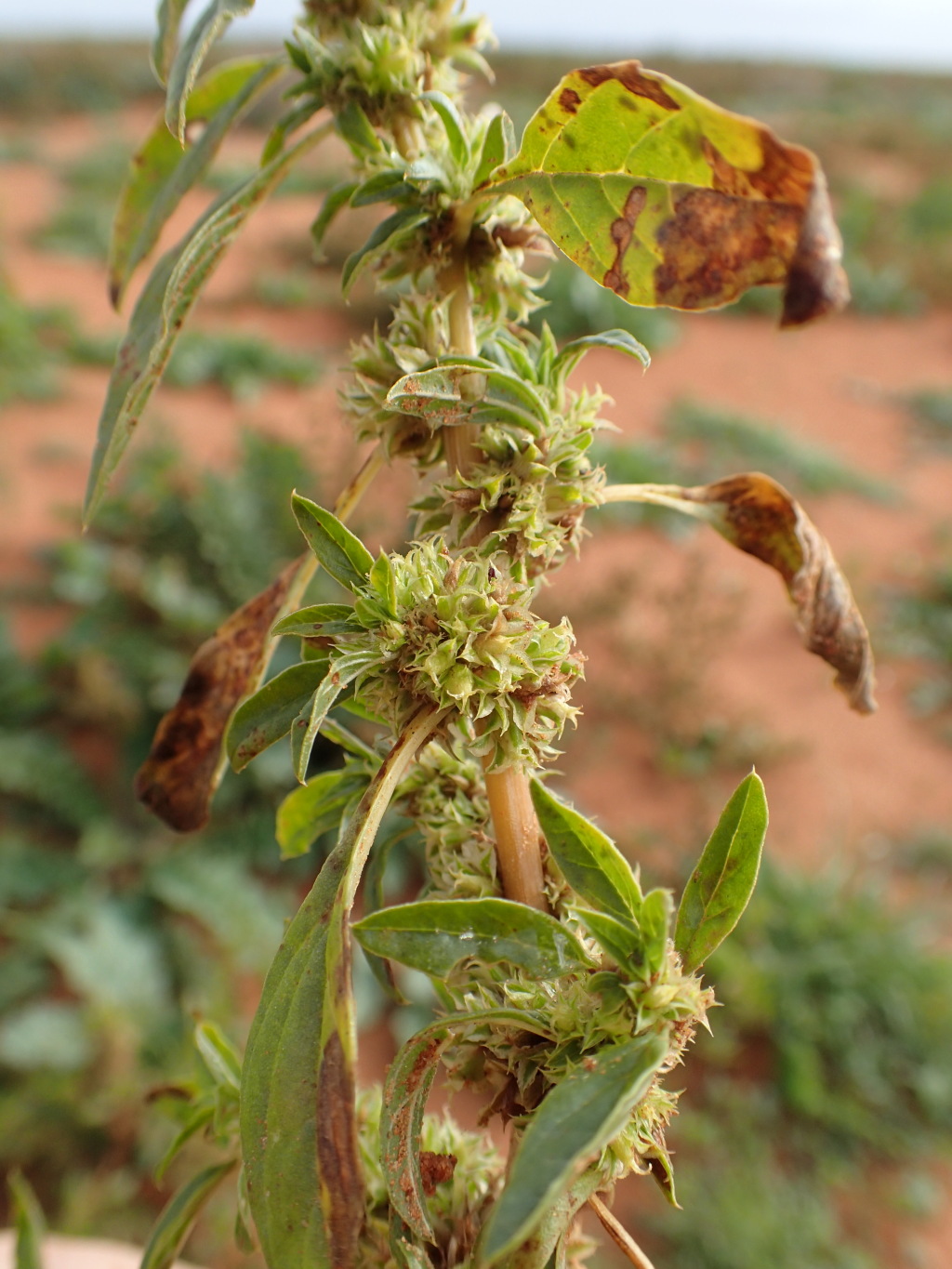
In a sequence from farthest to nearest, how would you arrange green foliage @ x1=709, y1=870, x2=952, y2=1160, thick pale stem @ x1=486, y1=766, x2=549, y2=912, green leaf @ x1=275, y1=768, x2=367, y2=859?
green foliage @ x1=709, y1=870, x2=952, y2=1160 < green leaf @ x1=275, y1=768, x2=367, y2=859 < thick pale stem @ x1=486, y1=766, x2=549, y2=912

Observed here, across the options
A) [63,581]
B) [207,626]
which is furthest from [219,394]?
[207,626]

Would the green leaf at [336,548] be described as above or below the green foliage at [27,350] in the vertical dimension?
above

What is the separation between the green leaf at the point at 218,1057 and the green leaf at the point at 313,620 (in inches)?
14.7

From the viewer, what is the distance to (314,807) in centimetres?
70

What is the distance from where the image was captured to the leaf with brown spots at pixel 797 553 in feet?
2.21

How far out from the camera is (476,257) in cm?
60

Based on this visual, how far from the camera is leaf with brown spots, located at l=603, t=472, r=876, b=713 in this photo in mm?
672

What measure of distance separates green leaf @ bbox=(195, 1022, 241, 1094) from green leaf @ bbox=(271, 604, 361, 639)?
1.22 ft

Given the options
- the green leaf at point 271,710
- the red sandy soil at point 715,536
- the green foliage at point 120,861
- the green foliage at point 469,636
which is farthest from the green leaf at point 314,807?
the green foliage at point 120,861

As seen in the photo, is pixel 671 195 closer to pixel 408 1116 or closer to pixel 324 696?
pixel 324 696

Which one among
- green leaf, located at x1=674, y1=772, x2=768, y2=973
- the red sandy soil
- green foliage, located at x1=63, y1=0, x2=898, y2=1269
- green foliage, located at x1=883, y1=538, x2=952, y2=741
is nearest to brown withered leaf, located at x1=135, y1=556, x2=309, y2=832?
green foliage, located at x1=63, y1=0, x2=898, y2=1269

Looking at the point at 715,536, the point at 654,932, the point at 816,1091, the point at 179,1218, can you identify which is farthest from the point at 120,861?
→ the point at 715,536

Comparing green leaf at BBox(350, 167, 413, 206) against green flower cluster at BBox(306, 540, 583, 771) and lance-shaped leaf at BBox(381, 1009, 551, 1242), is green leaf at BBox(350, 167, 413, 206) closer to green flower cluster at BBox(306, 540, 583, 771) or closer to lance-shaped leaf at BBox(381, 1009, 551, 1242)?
green flower cluster at BBox(306, 540, 583, 771)

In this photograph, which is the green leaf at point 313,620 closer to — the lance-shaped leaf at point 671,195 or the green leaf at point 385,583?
the green leaf at point 385,583
